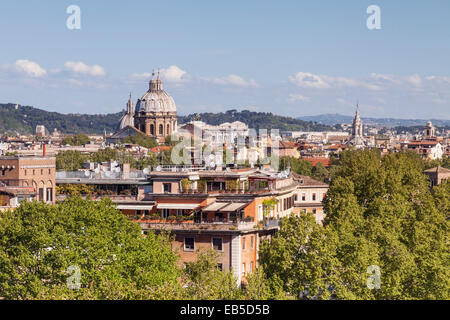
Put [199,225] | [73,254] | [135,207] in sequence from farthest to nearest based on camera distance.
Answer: [135,207] < [199,225] < [73,254]

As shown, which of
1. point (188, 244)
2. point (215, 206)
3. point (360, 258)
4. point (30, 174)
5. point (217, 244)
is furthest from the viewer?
point (30, 174)

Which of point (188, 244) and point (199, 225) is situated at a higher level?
point (199, 225)

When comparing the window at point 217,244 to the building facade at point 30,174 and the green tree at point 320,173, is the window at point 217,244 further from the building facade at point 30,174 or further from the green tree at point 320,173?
the green tree at point 320,173

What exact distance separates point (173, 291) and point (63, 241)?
25.1 ft

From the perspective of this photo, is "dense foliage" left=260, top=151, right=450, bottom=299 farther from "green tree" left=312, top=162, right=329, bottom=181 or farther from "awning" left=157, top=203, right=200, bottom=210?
"green tree" left=312, top=162, right=329, bottom=181

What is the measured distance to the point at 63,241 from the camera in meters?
39.9

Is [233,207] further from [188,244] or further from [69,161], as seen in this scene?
[69,161]

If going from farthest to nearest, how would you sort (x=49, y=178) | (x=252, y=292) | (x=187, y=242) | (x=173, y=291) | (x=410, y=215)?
(x=49, y=178)
(x=410, y=215)
(x=187, y=242)
(x=252, y=292)
(x=173, y=291)

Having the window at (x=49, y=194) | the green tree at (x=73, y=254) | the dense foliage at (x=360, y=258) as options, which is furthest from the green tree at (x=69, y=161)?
the green tree at (x=73, y=254)

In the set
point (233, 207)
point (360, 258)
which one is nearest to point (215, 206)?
point (233, 207)

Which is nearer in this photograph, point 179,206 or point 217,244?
point 217,244

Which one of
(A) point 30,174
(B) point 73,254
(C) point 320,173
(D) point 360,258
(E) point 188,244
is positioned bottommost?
(C) point 320,173
